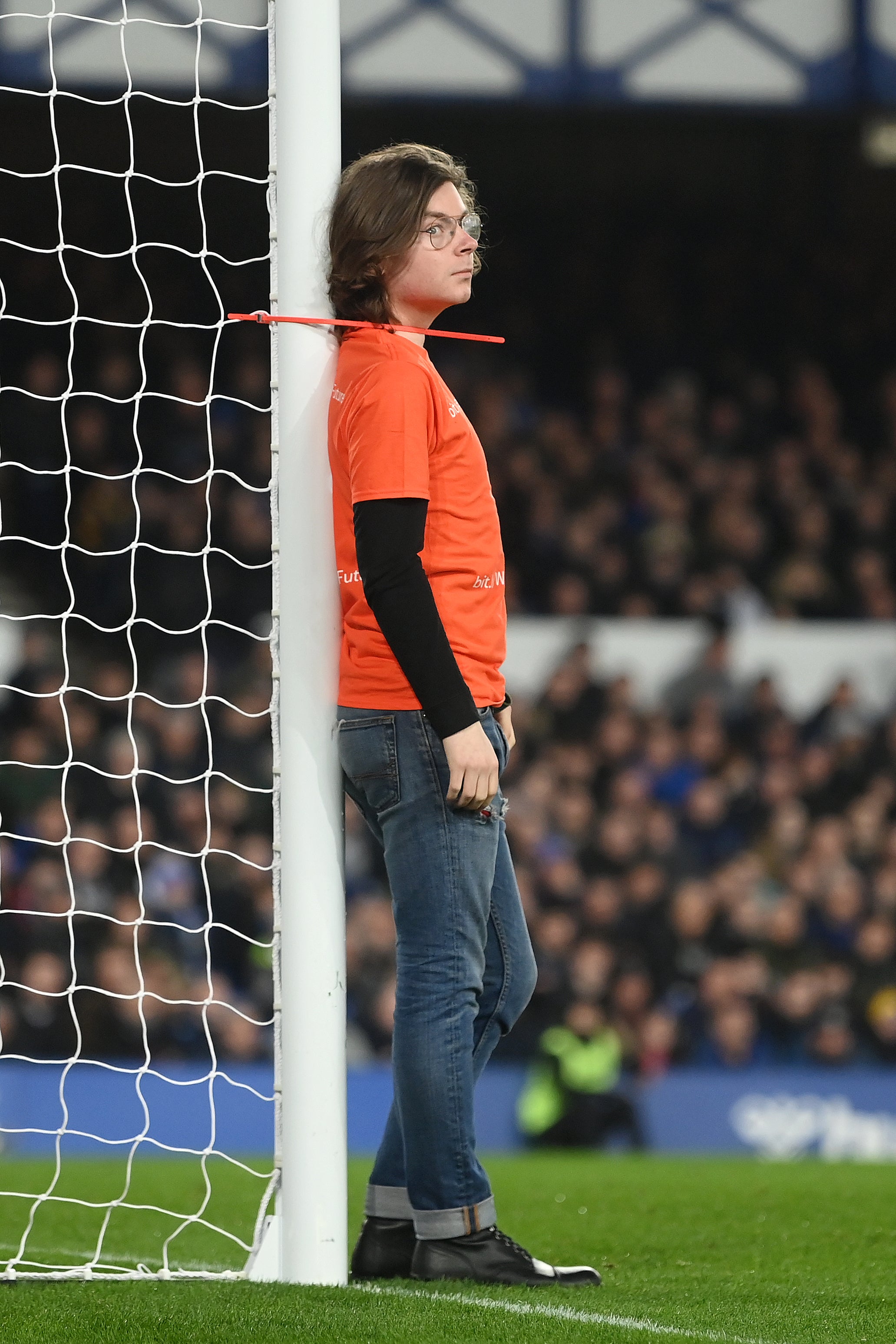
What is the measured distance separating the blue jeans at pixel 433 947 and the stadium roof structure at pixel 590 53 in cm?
743

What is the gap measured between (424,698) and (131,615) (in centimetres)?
441

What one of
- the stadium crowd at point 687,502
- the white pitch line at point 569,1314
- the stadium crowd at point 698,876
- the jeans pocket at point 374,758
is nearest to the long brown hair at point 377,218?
the jeans pocket at point 374,758

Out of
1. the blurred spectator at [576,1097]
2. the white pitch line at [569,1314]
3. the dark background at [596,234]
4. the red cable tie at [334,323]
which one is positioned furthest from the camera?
the dark background at [596,234]

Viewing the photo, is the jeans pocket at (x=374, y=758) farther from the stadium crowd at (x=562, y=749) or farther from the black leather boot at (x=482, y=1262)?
the stadium crowd at (x=562, y=749)

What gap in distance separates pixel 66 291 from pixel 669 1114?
658 cm

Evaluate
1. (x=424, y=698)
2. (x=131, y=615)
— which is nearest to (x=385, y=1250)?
(x=424, y=698)

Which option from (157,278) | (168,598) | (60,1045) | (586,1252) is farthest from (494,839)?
(157,278)


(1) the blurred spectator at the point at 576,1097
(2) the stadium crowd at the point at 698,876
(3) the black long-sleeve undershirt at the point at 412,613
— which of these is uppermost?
(3) the black long-sleeve undershirt at the point at 412,613

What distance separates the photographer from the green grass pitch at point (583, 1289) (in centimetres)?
251

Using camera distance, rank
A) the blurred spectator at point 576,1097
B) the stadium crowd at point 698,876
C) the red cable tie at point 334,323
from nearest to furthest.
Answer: the red cable tie at point 334,323 < the blurred spectator at point 576,1097 < the stadium crowd at point 698,876

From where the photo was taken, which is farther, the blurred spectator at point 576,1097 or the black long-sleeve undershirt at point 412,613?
the blurred spectator at point 576,1097

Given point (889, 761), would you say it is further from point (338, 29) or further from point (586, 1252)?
point (338, 29)

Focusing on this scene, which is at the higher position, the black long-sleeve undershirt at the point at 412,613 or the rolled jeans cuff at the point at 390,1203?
the black long-sleeve undershirt at the point at 412,613

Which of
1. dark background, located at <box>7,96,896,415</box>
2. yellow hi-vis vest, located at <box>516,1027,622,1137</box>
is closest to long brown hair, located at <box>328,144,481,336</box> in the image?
yellow hi-vis vest, located at <box>516,1027,622,1137</box>
